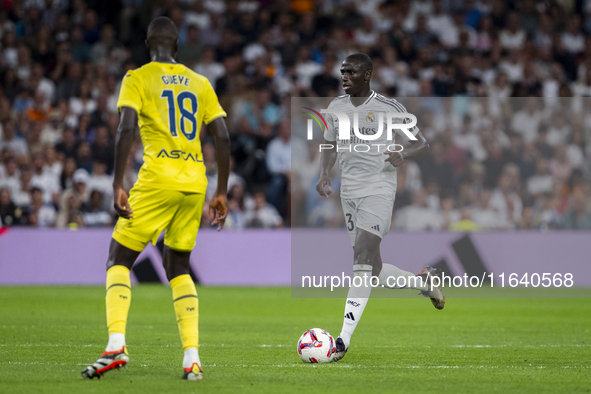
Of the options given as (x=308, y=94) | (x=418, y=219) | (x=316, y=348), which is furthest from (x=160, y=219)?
(x=308, y=94)

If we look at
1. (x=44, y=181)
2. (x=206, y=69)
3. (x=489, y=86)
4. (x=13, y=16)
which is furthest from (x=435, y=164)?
(x=13, y=16)

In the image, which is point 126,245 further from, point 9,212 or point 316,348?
point 9,212

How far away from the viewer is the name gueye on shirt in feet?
24.0

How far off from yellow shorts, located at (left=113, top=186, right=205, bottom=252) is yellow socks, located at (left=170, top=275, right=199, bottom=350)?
0.77 feet

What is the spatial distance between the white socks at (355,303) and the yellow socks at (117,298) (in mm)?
2112

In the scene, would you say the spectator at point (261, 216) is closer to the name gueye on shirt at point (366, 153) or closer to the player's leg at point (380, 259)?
the player's leg at point (380, 259)

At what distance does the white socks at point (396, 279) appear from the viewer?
7.45 meters

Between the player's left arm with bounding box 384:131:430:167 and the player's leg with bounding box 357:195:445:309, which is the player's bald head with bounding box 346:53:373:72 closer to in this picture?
the player's left arm with bounding box 384:131:430:167

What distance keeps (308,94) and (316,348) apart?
11.7 m

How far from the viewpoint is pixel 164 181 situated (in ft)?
18.0

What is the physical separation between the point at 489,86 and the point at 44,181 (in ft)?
32.5

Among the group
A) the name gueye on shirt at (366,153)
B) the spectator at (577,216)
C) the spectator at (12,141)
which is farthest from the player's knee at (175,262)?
the spectator at (12,141)

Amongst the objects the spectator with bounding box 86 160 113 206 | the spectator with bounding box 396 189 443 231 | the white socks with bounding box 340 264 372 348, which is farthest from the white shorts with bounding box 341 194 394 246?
the spectator with bounding box 86 160 113 206

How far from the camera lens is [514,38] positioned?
20484mm
